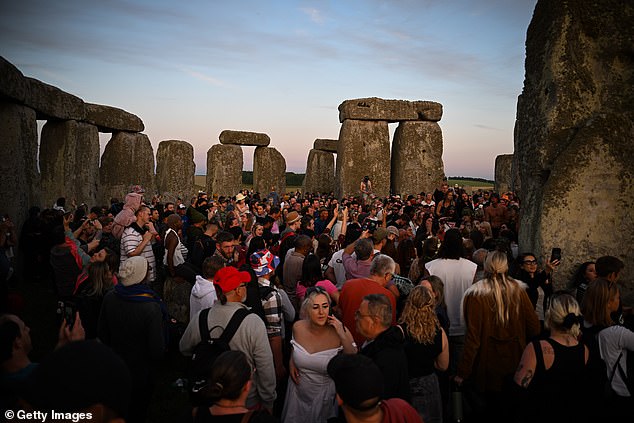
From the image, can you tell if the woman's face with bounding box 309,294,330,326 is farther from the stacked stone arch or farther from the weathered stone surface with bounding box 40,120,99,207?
the stacked stone arch

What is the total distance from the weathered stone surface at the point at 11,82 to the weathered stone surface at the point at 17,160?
0.77 ft

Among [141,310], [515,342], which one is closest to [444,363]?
[515,342]

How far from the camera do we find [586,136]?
4938mm

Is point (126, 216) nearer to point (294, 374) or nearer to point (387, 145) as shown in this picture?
point (294, 374)

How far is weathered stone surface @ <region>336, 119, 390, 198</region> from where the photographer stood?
17.3 meters

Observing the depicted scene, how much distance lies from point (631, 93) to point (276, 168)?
19.1 meters

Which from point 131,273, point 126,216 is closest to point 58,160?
point 126,216

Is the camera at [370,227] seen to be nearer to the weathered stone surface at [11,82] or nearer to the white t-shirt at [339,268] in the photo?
the white t-shirt at [339,268]

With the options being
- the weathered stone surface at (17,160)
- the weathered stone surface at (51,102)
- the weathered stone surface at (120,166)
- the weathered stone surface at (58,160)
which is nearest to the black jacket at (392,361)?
the weathered stone surface at (17,160)

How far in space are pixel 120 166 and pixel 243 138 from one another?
696 cm

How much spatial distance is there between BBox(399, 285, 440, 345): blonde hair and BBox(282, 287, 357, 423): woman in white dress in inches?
16.0

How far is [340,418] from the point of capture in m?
2.24

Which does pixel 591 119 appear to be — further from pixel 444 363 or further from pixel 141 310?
pixel 141 310

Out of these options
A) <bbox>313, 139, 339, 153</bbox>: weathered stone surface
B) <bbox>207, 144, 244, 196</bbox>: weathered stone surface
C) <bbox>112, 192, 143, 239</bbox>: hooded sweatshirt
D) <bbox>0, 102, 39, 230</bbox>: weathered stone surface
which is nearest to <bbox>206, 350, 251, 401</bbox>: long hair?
<bbox>112, 192, 143, 239</bbox>: hooded sweatshirt
